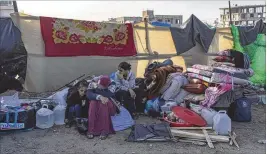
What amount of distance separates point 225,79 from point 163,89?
4.11 ft

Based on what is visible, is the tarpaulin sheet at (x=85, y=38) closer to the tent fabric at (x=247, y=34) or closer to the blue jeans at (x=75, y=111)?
the blue jeans at (x=75, y=111)

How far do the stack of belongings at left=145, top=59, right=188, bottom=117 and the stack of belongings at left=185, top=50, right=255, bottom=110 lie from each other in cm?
25

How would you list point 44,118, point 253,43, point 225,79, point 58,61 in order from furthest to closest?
1. point 253,43
2. point 58,61
3. point 225,79
4. point 44,118

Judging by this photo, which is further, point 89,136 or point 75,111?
point 75,111

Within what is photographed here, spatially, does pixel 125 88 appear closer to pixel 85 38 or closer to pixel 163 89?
pixel 163 89

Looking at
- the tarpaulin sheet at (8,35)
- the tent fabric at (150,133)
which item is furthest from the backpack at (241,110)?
the tarpaulin sheet at (8,35)

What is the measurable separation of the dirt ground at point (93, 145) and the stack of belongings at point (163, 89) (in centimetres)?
110

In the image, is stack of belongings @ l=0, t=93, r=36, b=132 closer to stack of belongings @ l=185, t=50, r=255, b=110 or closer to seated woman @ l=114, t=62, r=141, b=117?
seated woman @ l=114, t=62, r=141, b=117

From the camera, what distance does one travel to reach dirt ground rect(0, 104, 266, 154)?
4.32 m

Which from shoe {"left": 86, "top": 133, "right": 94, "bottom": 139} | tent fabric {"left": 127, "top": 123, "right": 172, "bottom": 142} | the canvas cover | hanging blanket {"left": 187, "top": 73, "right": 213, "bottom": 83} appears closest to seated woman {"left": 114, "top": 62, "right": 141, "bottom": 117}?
tent fabric {"left": 127, "top": 123, "right": 172, "bottom": 142}

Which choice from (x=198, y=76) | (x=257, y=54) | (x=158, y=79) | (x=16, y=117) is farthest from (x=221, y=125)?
(x=257, y=54)

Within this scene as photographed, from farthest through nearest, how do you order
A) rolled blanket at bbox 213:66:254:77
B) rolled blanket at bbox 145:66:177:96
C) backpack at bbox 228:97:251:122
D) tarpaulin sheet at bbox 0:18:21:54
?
tarpaulin sheet at bbox 0:18:21:54 < rolled blanket at bbox 145:66:177:96 < rolled blanket at bbox 213:66:254:77 < backpack at bbox 228:97:251:122

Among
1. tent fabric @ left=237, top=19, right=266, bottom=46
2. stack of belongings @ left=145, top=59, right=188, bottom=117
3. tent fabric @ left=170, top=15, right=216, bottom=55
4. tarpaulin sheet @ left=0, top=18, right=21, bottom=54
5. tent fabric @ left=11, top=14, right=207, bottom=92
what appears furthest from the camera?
tent fabric @ left=237, top=19, right=266, bottom=46

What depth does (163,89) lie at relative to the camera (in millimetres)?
6281
